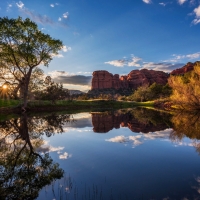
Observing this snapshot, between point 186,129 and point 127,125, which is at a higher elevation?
point 186,129

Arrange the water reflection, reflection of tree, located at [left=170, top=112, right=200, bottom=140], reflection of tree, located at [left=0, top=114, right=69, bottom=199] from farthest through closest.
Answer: the water reflection < reflection of tree, located at [left=170, top=112, right=200, bottom=140] < reflection of tree, located at [left=0, top=114, right=69, bottom=199]

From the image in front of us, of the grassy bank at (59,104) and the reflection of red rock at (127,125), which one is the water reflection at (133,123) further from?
the grassy bank at (59,104)

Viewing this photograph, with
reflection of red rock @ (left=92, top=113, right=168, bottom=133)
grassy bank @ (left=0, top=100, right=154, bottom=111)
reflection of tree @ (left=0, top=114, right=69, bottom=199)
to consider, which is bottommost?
reflection of red rock @ (left=92, top=113, right=168, bottom=133)

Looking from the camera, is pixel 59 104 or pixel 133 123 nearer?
pixel 133 123

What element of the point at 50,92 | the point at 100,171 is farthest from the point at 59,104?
the point at 100,171

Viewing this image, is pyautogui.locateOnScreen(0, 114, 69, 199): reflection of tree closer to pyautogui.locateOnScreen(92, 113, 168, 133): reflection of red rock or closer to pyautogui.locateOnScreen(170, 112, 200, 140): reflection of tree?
pyautogui.locateOnScreen(92, 113, 168, 133): reflection of red rock

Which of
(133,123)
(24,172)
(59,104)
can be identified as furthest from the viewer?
(59,104)


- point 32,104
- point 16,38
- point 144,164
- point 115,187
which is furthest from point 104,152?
point 32,104

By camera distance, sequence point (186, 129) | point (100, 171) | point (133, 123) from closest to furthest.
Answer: point (100, 171) < point (186, 129) < point (133, 123)

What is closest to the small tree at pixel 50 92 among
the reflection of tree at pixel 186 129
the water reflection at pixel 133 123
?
the water reflection at pixel 133 123

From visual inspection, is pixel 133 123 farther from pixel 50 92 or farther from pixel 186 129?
pixel 50 92

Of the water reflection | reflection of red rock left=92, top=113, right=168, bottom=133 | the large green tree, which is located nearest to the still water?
reflection of red rock left=92, top=113, right=168, bottom=133

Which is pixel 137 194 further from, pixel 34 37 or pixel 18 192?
pixel 34 37

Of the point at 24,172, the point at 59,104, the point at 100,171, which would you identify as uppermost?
the point at 59,104
